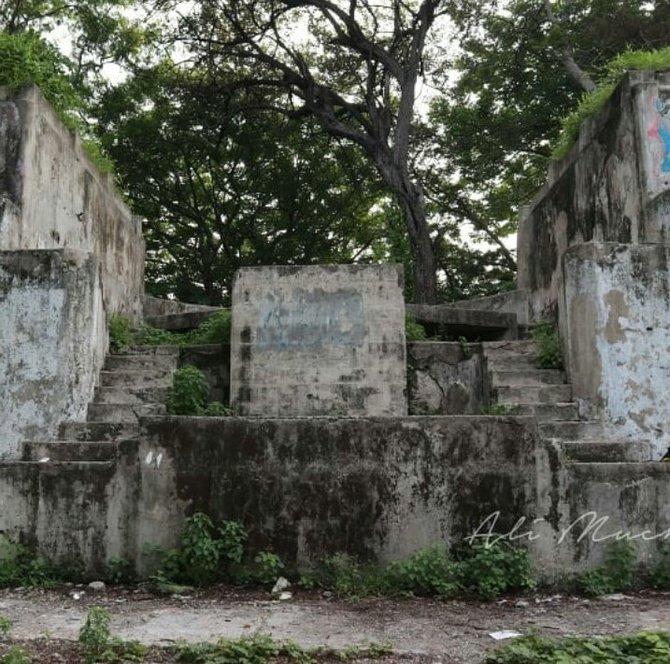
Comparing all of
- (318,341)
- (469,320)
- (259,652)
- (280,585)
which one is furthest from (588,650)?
(469,320)

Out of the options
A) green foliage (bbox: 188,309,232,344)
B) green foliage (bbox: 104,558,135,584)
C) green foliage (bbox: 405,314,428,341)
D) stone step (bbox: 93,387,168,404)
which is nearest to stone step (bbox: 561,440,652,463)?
green foliage (bbox: 405,314,428,341)

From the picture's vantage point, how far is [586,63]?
58.9ft

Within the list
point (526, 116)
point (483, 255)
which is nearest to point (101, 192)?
point (526, 116)

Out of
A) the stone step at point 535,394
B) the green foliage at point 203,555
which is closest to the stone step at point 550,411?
the stone step at point 535,394

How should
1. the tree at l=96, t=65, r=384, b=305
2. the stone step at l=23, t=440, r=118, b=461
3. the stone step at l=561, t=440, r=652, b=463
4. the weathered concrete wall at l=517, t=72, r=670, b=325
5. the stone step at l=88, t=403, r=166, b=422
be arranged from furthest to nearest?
the tree at l=96, t=65, r=384, b=305 → the weathered concrete wall at l=517, t=72, r=670, b=325 → the stone step at l=88, t=403, r=166, b=422 → the stone step at l=23, t=440, r=118, b=461 → the stone step at l=561, t=440, r=652, b=463

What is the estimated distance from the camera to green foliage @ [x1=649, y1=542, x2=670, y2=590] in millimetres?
5194

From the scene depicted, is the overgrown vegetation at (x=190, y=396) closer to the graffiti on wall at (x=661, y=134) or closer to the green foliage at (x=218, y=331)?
the green foliage at (x=218, y=331)

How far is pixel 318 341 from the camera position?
26.0ft

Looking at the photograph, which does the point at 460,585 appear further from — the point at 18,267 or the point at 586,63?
the point at 586,63

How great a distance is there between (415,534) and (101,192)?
24.8ft

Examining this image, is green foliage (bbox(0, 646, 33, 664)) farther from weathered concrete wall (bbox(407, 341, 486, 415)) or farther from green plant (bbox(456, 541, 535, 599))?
weathered concrete wall (bbox(407, 341, 486, 415))

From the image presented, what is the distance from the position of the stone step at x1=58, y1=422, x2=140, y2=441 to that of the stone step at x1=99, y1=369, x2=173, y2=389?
102cm

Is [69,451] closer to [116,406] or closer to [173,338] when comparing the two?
[116,406]

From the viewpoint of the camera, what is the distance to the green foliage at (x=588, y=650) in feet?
12.1
